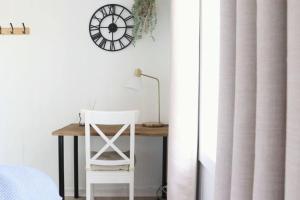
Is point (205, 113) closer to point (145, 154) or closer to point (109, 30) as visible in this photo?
point (145, 154)

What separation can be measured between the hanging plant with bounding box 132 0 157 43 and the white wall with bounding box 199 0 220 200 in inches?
37.6

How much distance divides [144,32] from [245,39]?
236cm

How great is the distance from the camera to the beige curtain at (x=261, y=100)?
511mm

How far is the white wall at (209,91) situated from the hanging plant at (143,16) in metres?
0.95

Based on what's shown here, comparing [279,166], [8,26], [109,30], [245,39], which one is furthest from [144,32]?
[279,166]

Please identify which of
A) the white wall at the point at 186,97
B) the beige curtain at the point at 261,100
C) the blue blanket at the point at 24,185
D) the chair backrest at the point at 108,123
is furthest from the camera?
the chair backrest at the point at 108,123

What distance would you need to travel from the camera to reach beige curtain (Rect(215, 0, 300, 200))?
511 mm

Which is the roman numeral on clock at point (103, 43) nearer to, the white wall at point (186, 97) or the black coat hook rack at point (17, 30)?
the black coat hook rack at point (17, 30)

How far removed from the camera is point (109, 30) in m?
3.03

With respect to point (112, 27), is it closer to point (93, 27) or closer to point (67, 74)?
point (93, 27)

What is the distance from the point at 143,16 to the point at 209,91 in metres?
1.31

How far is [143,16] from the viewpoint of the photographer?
2.88 meters

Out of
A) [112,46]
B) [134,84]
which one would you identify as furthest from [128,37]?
[134,84]

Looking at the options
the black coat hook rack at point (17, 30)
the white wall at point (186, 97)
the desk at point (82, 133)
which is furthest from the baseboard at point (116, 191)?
the black coat hook rack at point (17, 30)
